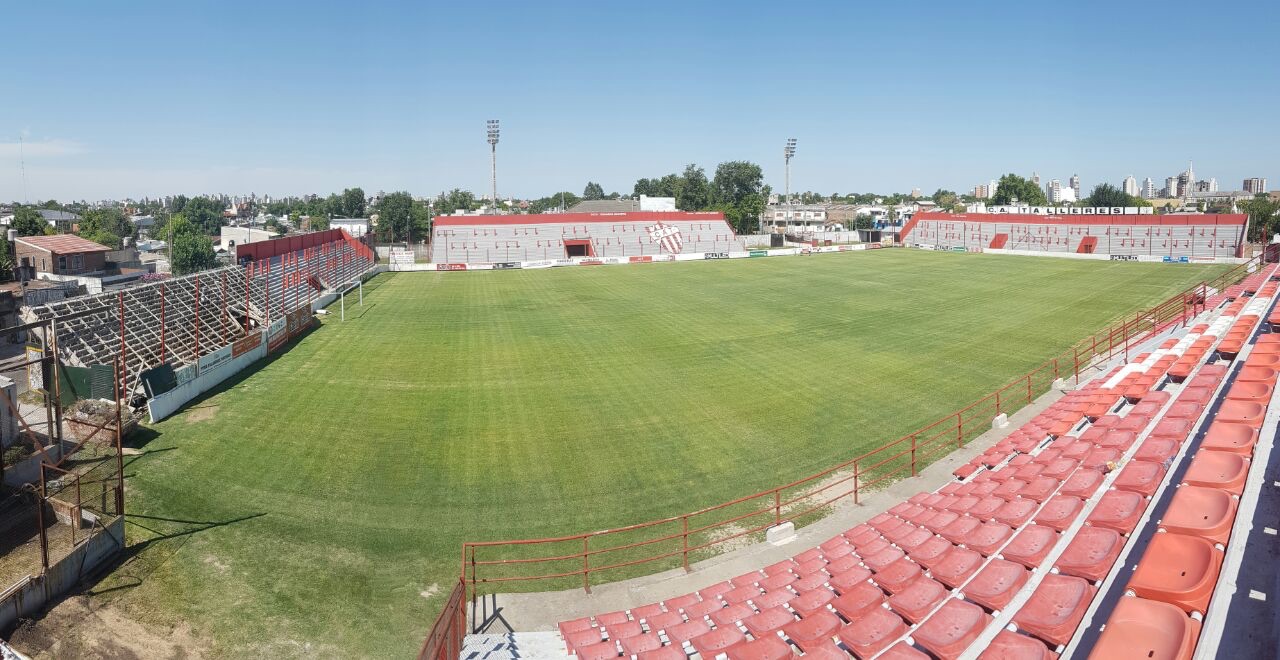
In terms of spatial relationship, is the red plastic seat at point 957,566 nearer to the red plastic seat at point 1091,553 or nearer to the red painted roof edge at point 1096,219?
the red plastic seat at point 1091,553

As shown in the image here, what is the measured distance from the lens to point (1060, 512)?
9.66 meters

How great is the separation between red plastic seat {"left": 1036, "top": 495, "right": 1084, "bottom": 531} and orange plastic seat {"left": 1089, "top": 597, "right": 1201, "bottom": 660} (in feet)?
10.1

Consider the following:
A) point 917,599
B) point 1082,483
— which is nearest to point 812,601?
point 917,599

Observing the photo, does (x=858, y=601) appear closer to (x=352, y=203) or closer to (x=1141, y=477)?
(x=1141, y=477)

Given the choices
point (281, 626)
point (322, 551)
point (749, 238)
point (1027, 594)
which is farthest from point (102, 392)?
point (749, 238)

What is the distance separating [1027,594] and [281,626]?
10.6 metres

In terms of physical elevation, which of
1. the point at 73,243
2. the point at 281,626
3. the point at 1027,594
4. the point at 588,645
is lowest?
the point at 281,626

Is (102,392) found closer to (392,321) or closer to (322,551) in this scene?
(322,551)

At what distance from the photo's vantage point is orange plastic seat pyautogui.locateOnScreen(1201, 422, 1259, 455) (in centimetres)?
958

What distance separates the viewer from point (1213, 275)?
165 ft

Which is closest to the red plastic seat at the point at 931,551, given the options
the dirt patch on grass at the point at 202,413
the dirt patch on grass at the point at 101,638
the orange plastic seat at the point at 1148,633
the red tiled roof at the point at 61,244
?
the orange plastic seat at the point at 1148,633

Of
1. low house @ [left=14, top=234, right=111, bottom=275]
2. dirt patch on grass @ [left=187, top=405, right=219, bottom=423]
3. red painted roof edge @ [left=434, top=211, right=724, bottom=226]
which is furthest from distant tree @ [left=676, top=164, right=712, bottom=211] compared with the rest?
dirt patch on grass @ [left=187, top=405, right=219, bottom=423]

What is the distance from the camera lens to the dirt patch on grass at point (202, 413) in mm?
20312

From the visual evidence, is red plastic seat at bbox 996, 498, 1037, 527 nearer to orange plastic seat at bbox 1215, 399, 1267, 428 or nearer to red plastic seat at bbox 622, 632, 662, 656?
orange plastic seat at bbox 1215, 399, 1267, 428
